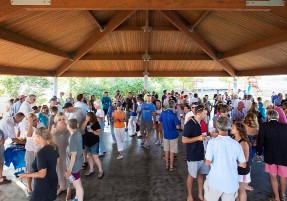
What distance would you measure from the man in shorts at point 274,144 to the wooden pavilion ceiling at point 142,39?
7.11 ft

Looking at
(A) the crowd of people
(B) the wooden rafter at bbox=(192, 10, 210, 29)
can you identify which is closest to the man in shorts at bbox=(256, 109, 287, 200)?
(A) the crowd of people

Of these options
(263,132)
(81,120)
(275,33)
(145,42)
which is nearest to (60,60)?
(145,42)

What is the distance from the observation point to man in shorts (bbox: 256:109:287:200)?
4129mm

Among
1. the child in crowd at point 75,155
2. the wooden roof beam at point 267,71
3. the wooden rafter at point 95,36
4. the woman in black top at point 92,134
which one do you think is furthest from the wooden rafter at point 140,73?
the child in crowd at point 75,155

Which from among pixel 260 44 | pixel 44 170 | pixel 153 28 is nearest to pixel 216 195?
pixel 44 170

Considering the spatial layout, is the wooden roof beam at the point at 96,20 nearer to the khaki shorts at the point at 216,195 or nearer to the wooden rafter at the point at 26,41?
the wooden rafter at the point at 26,41

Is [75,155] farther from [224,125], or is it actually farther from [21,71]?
[21,71]

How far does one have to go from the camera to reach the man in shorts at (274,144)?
413 centimetres

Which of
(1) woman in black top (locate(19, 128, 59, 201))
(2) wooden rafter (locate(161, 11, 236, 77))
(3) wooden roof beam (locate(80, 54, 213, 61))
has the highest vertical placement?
(2) wooden rafter (locate(161, 11, 236, 77))

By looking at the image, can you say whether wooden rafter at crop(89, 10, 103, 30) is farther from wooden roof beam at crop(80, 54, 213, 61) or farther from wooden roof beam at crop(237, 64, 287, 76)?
wooden roof beam at crop(237, 64, 287, 76)

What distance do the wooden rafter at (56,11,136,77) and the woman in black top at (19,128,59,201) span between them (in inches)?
290

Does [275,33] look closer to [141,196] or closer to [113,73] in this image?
[141,196]

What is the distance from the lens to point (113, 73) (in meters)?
15.3

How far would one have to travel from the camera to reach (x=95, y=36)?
11422 millimetres
